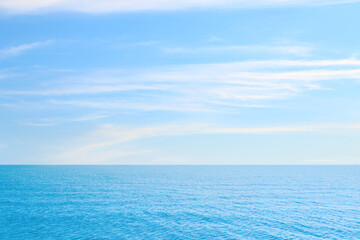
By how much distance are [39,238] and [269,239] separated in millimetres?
37423

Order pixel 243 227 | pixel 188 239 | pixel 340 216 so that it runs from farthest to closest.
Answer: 1. pixel 340 216
2. pixel 243 227
3. pixel 188 239

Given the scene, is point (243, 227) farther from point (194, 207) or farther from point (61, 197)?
point (61, 197)

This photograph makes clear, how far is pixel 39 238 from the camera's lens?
47750 mm

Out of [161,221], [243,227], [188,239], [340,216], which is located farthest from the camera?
[340,216]

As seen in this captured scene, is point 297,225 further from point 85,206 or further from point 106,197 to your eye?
point 106,197

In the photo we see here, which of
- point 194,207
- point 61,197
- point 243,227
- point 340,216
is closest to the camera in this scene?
point 243,227

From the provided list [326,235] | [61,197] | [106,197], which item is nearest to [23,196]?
[61,197]

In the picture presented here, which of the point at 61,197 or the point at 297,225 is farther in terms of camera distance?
the point at 61,197

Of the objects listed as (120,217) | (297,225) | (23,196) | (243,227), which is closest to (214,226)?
(243,227)

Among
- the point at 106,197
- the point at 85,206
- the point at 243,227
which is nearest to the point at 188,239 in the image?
the point at 243,227

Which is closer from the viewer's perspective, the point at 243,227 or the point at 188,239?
the point at 188,239

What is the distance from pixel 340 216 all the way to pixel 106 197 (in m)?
62.1

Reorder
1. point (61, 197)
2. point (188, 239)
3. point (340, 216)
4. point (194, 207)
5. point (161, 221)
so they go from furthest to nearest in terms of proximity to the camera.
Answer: point (61, 197), point (194, 207), point (340, 216), point (161, 221), point (188, 239)

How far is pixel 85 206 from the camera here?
73.9 m
